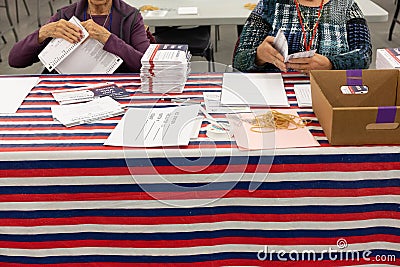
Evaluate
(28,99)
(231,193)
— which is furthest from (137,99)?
(231,193)

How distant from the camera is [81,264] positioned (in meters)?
1.62

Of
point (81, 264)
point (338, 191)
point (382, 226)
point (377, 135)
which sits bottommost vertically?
point (81, 264)

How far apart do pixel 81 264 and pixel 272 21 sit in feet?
3.88

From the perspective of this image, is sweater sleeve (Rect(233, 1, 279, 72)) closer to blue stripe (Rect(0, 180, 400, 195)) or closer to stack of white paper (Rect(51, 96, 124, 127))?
stack of white paper (Rect(51, 96, 124, 127))

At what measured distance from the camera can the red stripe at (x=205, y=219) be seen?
1564 mm

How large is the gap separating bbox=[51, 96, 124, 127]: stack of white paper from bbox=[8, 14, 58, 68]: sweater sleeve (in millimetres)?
615

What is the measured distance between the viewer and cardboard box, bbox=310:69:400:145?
1.49 metres

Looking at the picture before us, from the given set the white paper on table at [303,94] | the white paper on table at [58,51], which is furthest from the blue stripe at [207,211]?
the white paper on table at [58,51]

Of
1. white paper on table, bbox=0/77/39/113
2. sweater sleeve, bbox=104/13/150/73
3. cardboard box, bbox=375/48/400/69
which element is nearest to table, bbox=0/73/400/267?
white paper on table, bbox=0/77/39/113

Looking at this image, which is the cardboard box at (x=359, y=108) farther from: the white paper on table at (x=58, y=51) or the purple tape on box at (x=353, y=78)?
the white paper on table at (x=58, y=51)

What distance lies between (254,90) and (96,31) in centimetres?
71

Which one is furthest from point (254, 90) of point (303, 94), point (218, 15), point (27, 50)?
point (218, 15)

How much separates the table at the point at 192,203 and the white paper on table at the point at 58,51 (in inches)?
25.1

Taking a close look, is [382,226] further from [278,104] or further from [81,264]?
[81,264]
